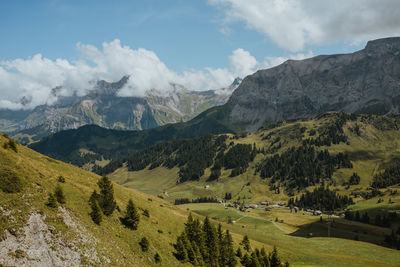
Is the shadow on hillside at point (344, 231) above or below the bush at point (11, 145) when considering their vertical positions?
below

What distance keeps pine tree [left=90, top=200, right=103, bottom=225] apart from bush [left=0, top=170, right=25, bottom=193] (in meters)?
11.7

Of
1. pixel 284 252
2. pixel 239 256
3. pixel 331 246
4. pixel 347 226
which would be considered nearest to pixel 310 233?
pixel 347 226

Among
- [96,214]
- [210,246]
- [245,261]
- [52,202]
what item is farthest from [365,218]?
[52,202]

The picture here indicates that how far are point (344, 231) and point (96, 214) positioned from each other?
163 m

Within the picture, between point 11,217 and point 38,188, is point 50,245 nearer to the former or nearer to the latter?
point 11,217

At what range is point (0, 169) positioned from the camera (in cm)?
4262

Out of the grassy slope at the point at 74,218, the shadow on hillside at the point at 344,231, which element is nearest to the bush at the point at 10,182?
the grassy slope at the point at 74,218

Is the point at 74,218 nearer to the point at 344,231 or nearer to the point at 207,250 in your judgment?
the point at 207,250

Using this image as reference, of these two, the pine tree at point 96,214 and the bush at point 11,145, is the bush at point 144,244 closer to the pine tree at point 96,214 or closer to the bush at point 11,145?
the pine tree at point 96,214

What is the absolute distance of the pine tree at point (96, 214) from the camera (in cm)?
4809

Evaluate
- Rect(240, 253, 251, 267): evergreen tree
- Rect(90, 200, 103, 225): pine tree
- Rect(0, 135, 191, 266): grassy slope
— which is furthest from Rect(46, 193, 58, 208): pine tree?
Rect(240, 253, 251, 267): evergreen tree

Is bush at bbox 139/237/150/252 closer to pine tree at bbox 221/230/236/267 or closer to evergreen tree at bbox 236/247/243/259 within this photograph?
pine tree at bbox 221/230/236/267

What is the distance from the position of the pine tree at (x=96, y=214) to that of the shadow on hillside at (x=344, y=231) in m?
144

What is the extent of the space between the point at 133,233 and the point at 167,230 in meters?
17.4
